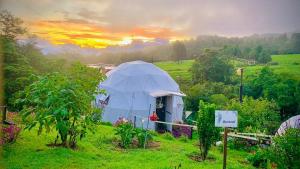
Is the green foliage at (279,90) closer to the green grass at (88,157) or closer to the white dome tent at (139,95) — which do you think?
the white dome tent at (139,95)

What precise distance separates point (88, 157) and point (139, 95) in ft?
18.1

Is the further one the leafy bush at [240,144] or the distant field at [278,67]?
the distant field at [278,67]

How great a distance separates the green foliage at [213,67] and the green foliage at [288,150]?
12.3 metres

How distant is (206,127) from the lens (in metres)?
5.18

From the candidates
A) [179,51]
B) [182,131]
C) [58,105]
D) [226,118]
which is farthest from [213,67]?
[58,105]

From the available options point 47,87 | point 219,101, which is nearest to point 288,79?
point 219,101

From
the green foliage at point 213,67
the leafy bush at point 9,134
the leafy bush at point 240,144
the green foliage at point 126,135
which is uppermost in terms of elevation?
the green foliage at point 213,67

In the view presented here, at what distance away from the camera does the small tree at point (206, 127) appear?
5.15 metres

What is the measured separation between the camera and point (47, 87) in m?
4.49

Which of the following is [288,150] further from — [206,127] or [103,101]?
[103,101]

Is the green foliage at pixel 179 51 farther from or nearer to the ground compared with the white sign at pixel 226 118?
farther from the ground

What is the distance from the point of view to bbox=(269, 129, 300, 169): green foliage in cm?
398

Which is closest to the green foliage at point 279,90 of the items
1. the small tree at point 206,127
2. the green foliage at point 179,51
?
the green foliage at point 179,51

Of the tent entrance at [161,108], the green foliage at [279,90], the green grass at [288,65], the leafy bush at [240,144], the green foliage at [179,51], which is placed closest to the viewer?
the leafy bush at [240,144]
